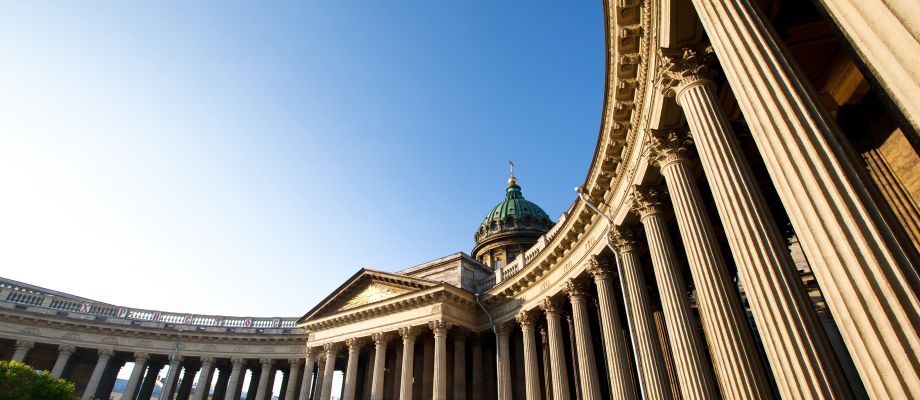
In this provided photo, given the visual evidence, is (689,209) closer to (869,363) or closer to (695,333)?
(695,333)

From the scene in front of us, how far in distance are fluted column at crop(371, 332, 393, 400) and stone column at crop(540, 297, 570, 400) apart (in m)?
10.5

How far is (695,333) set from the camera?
10.6 metres

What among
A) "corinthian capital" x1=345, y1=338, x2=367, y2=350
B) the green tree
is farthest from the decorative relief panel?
the green tree

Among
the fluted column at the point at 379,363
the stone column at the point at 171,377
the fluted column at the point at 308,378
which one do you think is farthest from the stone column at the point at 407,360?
the stone column at the point at 171,377

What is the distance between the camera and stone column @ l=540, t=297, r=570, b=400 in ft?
62.1

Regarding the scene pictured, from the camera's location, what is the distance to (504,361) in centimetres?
2278

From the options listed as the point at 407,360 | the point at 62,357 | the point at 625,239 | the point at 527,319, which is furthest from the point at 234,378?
the point at 625,239

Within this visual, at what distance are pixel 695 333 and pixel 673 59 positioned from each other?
20.5ft

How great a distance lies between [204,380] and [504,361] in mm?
25440

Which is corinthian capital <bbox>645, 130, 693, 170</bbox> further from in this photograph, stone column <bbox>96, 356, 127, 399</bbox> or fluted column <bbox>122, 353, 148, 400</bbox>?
stone column <bbox>96, 356, 127, 399</bbox>

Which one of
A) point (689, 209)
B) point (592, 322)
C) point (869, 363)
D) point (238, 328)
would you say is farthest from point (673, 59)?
point (238, 328)

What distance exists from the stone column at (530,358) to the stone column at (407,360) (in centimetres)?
675

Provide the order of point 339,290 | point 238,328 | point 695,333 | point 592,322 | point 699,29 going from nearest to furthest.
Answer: point 699,29 < point 695,333 < point 592,322 < point 339,290 < point 238,328

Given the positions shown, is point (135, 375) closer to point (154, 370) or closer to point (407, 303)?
point (154, 370)
